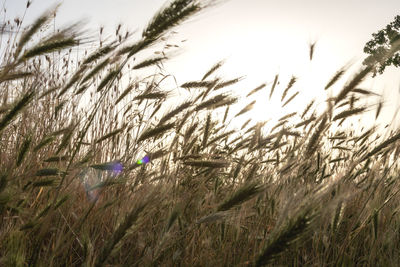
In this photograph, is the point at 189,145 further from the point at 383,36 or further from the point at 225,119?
the point at 383,36

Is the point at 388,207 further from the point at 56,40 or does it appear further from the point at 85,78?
the point at 56,40

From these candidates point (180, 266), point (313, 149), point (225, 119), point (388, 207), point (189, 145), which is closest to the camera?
point (180, 266)

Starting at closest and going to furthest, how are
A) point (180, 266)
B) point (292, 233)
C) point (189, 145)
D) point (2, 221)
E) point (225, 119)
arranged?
point (292, 233), point (180, 266), point (2, 221), point (189, 145), point (225, 119)

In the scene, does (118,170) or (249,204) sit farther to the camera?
(249,204)

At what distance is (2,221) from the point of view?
5.18ft

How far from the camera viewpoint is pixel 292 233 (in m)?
0.81

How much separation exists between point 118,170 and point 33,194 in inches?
20.5

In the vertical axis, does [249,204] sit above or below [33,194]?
below

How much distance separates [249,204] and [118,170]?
700 mm

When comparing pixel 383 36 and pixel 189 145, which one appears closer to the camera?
pixel 189 145

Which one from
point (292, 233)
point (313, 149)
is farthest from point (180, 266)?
point (313, 149)

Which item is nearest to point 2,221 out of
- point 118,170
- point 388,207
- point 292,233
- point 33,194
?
point 33,194

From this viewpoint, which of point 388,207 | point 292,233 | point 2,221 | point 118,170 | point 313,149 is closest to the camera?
point 292,233

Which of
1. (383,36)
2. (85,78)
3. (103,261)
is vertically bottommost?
(383,36)
